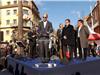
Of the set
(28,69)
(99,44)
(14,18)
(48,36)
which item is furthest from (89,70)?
(14,18)

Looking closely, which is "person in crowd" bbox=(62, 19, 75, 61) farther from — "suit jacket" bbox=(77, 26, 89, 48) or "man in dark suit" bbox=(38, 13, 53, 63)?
"suit jacket" bbox=(77, 26, 89, 48)

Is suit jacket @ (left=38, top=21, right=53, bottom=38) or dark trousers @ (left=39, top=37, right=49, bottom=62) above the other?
suit jacket @ (left=38, top=21, right=53, bottom=38)

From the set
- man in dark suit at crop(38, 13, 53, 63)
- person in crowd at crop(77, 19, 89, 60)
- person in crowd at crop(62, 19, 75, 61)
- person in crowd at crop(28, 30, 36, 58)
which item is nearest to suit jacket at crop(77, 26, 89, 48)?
person in crowd at crop(77, 19, 89, 60)

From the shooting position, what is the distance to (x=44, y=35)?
11.5m

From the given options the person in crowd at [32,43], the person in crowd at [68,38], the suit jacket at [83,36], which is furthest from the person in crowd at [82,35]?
the person in crowd at [32,43]

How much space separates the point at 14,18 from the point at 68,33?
111 meters

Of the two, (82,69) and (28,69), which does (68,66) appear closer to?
(82,69)

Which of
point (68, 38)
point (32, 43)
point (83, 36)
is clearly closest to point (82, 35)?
point (83, 36)

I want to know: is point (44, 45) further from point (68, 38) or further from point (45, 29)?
point (68, 38)

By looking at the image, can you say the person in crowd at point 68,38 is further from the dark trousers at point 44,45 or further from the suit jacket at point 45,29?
the dark trousers at point 44,45

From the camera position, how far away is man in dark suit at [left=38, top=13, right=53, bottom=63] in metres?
11.5

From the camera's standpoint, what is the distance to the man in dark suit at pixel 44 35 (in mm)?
11547

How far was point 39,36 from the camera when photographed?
11.6 meters

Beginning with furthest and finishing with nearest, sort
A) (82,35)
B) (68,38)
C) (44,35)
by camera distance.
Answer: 1. (82,35)
2. (68,38)
3. (44,35)
